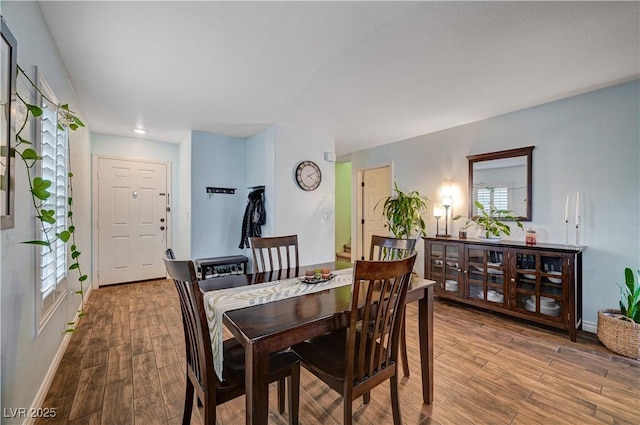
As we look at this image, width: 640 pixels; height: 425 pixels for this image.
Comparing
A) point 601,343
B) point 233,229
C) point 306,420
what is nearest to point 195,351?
point 306,420

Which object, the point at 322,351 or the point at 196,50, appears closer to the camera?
the point at 322,351

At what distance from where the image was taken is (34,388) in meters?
1.62

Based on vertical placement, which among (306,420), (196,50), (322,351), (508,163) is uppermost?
(196,50)

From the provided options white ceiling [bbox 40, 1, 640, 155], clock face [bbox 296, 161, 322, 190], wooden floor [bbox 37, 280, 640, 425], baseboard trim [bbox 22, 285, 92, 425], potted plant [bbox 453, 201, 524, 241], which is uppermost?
white ceiling [bbox 40, 1, 640, 155]

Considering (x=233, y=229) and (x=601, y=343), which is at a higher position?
(x=233, y=229)

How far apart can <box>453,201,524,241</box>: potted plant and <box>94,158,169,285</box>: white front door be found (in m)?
4.74

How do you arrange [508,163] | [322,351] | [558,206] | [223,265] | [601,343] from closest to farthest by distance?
[322,351], [601,343], [558,206], [508,163], [223,265]

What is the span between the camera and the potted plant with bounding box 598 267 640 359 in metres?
2.23

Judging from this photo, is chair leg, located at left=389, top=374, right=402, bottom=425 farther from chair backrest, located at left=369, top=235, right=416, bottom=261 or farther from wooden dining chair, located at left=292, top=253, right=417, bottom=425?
chair backrest, located at left=369, top=235, right=416, bottom=261

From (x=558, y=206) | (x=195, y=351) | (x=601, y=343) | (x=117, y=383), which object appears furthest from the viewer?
(x=558, y=206)

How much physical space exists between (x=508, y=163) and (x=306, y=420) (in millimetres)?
3380

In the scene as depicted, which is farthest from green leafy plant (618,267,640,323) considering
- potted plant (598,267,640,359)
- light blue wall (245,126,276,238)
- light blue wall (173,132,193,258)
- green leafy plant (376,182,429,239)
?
light blue wall (173,132,193,258)

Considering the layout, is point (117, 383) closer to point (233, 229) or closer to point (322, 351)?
point (322, 351)

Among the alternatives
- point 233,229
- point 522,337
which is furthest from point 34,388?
point 522,337
